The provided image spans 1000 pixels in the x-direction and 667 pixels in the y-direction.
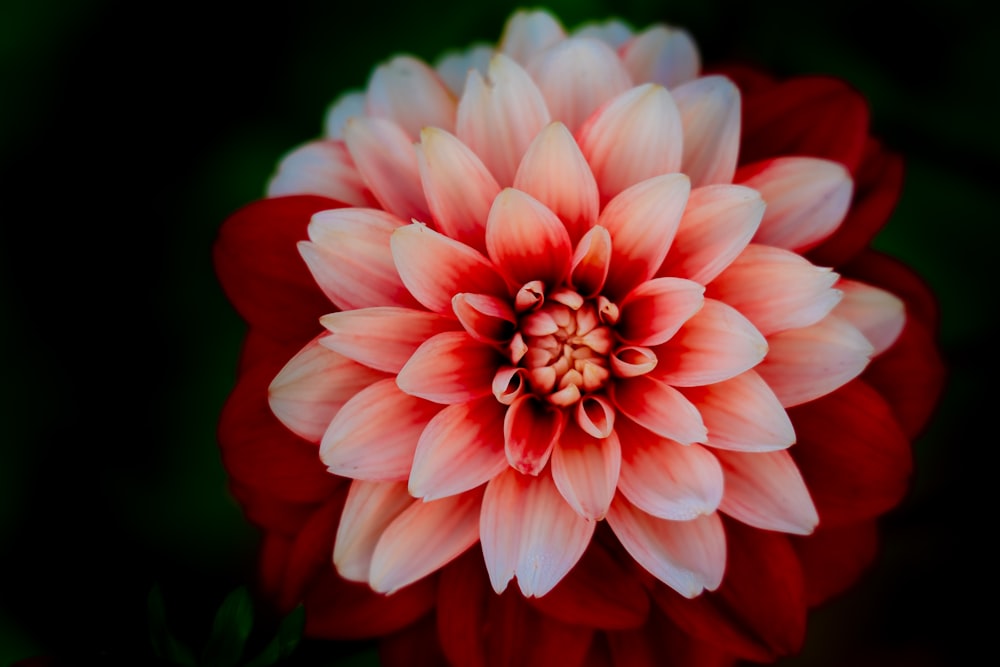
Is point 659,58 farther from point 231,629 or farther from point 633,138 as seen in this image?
point 231,629

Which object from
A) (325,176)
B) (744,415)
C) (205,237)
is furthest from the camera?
(205,237)

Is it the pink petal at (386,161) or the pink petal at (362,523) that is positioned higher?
the pink petal at (386,161)

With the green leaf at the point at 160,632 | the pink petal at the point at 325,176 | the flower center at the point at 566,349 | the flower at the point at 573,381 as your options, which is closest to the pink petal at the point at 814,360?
the flower at the point at 573,381

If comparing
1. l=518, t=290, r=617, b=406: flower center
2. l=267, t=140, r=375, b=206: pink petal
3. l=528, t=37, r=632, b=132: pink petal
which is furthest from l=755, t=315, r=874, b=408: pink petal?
l=267, t=140, r=375, b=206: pink petal

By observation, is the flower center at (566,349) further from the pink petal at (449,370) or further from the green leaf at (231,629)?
the green leaf at (231,629)

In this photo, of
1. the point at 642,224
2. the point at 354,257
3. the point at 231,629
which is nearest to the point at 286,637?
the point at 231,629

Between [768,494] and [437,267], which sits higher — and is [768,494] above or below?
below

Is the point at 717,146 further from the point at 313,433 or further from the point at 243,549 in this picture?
the point at 243,549
